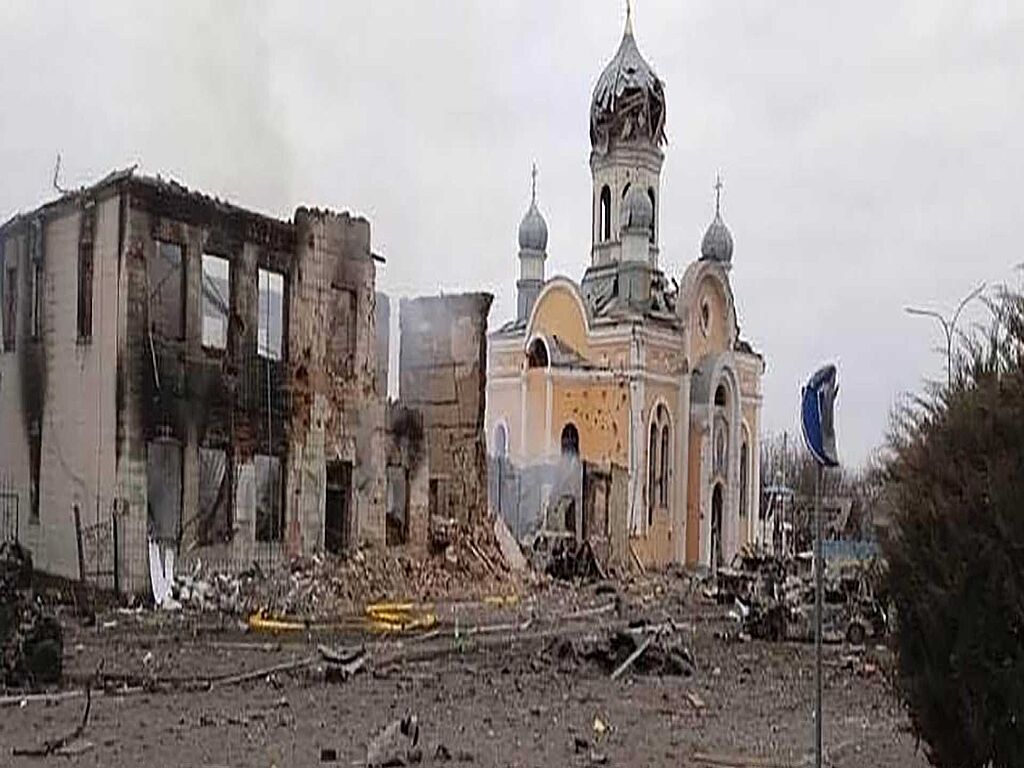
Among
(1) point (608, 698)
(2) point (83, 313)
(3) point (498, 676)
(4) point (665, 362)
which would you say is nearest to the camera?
(1) point (608, 698)

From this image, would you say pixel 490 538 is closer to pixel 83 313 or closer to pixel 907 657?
pixel 83 313

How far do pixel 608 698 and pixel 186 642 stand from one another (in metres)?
8.24

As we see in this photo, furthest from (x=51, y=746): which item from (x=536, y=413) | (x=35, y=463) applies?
(x=536, y=413)

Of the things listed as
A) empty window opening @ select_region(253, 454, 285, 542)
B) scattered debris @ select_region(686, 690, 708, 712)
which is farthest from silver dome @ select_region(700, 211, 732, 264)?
scattered debris @ select_region(686, 690, 708, 712)

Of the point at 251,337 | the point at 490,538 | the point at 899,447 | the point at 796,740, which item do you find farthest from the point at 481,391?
the point at 899,447

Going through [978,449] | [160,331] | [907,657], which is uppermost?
[160,331]

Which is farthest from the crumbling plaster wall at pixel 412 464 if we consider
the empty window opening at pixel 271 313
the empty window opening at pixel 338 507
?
the empty window opening at pixel 271 313

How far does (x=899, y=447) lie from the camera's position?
725cm

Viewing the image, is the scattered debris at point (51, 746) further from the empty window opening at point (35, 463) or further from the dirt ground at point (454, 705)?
the empty window opening at point (35, 463)

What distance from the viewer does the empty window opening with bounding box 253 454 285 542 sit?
3111 cm

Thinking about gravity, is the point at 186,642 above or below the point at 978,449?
below

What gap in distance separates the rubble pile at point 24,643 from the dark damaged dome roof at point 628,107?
5136 cm

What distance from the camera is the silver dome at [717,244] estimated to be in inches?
2783

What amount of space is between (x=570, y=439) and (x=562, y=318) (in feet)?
17.3
